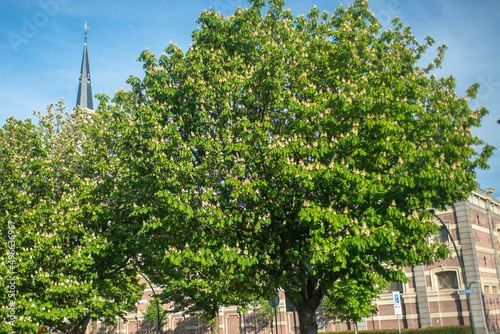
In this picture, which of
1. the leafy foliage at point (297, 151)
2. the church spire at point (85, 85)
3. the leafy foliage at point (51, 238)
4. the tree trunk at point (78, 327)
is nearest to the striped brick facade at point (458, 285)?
the tree trunk at point (78, 327)

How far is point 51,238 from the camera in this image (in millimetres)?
21062

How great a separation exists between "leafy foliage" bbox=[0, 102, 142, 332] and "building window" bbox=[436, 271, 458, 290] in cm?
3088

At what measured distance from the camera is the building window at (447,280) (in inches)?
1655

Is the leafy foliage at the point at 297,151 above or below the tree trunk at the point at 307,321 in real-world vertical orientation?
above

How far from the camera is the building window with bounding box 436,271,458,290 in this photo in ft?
138

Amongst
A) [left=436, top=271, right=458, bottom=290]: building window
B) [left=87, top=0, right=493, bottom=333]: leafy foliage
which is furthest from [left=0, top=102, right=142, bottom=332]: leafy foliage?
[left=436, top=271, right=458, bottom=290]: building window

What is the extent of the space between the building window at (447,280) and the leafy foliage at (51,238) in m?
30.9

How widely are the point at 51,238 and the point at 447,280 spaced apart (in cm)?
3618

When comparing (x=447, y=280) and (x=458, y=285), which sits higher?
(x=447, y=280)

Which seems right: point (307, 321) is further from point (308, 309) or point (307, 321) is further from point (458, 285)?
point (458, 285)

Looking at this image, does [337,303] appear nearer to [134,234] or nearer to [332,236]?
[332,236]

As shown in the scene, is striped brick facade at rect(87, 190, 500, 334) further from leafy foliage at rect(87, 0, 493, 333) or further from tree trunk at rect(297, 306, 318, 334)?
leafy foliage at rect(87, 0, 493, 333)

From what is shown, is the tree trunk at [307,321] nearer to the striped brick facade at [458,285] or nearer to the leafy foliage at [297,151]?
the leafy foliage at [297,151]

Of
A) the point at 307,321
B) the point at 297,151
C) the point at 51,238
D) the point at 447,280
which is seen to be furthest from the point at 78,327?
the point at 447,280
